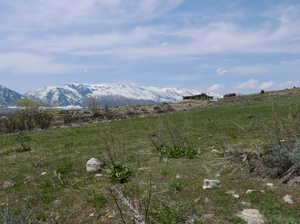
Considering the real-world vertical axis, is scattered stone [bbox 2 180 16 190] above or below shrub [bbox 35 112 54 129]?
below

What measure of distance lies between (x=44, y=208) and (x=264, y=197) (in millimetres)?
4727

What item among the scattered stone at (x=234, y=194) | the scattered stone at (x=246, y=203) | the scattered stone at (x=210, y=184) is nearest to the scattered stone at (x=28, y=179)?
the scattered stone at (x=210, y=184)

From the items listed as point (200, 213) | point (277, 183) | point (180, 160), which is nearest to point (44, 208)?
point (200, 213)

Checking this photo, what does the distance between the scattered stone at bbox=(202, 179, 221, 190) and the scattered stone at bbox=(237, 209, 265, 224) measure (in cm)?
114

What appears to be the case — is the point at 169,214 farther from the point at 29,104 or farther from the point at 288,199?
the point at 29,104

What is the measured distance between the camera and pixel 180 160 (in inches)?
352

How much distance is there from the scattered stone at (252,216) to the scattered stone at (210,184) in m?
1.14

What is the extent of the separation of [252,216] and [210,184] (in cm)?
144

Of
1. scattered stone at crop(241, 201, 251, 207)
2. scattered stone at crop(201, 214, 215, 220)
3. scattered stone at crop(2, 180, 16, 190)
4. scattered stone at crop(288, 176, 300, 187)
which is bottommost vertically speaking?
scattered stone at crop(2, 180, 16, 190)

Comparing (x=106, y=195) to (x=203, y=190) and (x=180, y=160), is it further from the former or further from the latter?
(x=180, y=160)

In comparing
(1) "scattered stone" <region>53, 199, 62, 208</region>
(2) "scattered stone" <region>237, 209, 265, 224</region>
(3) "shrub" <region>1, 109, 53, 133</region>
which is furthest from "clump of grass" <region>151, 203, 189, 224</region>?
(3) "shrub" <region>1, 109, 53, 133</region>

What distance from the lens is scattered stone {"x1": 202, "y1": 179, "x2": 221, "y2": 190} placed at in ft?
21.4

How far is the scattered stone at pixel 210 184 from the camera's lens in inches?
256

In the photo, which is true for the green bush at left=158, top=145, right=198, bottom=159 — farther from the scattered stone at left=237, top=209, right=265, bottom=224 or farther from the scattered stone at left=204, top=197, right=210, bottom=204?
the scattered stone at left=237, top=209, right=265, bottom=224
